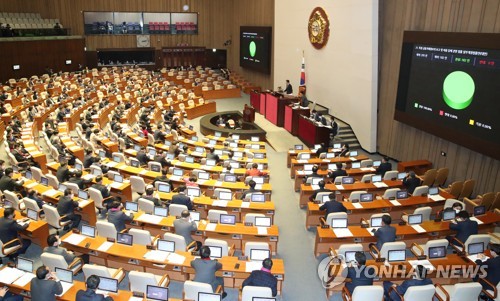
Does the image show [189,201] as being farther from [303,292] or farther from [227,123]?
[227,123]

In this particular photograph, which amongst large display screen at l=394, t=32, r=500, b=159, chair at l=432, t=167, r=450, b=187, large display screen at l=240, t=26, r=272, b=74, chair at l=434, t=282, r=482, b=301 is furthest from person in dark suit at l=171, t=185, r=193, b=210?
large display screen at l=240, t=26, r=272, b=74

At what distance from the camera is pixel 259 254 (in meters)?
8.30

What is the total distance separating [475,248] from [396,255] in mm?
1910

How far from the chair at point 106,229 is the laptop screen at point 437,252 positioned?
22.0 feet

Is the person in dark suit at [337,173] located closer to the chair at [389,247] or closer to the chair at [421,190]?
A: the chair at [421,190]

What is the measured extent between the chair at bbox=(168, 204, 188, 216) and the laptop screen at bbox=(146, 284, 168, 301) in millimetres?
3197

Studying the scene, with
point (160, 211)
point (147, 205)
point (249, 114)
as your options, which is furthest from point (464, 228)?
point (249, 114)

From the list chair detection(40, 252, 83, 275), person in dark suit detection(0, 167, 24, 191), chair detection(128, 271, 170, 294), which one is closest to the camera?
chair detection(128, 271, 170, 294)

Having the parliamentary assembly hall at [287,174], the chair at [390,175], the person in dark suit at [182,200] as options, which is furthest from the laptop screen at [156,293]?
the chair at [390,175]

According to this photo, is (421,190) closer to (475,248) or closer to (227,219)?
(475,248)

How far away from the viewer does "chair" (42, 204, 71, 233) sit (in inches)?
380

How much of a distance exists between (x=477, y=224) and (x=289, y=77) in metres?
17.4

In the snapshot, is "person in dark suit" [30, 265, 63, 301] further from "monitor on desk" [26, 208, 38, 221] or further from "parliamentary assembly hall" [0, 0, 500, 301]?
"monitor on desk" [26, 208, 38, 221]

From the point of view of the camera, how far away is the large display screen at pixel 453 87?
40.1ft
